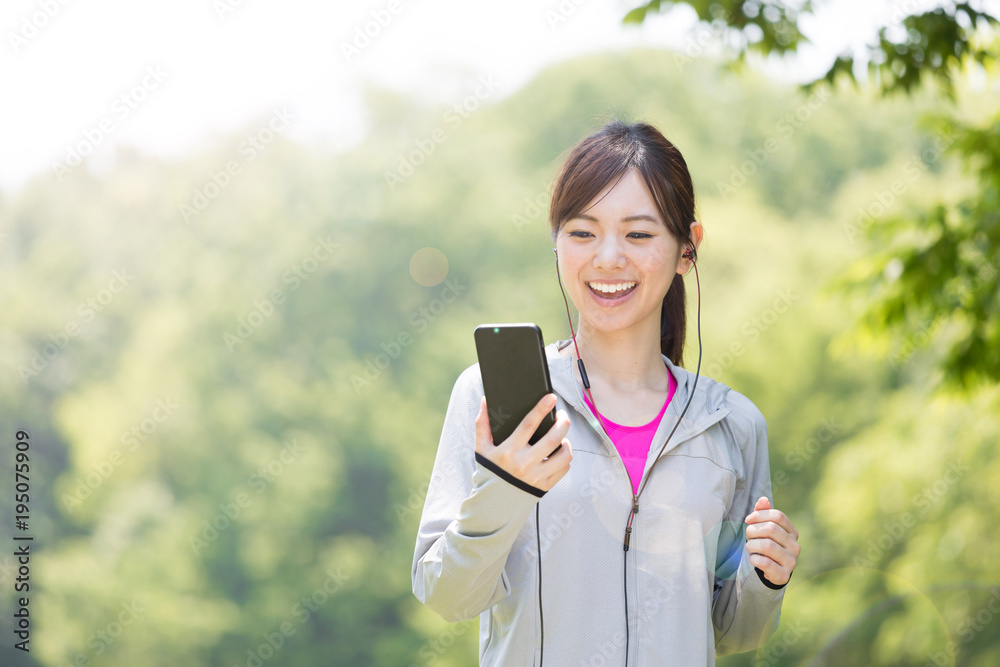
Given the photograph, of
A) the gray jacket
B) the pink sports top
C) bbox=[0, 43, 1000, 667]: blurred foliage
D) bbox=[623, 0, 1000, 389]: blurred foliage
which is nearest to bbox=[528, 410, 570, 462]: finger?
the gray jacket

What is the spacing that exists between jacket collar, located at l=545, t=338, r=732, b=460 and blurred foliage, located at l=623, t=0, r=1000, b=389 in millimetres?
1690

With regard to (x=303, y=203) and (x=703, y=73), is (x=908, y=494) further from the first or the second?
(x=303, y=203)

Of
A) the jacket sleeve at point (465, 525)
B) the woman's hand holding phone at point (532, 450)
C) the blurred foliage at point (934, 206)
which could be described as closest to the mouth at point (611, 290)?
the jacket sleeve at point (465, 525)

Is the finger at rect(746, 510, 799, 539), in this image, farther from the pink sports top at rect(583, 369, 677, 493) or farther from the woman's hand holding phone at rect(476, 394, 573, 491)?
the woman's hand holding phone at rect(476, 394, 573, 491)

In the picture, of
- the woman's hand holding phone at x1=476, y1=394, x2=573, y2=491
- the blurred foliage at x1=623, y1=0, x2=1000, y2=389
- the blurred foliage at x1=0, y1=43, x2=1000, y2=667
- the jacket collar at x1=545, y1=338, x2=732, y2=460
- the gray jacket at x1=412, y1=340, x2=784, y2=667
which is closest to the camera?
the woman's hand holding phone at x1=476, y1=394, x2=573, y2=491

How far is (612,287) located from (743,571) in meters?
0.52

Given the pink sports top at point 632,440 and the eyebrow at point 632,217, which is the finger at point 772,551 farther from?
the eyebrow at point 632,217

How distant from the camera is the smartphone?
1.27m

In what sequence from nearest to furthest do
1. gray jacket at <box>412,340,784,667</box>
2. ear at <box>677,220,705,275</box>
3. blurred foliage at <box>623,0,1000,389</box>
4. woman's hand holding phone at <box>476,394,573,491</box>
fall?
woman's hand holding phone at <box>476,394,573,491</box>, gray jacket at <box>412,340,784,667</box>, ear at <box>677,220,705,275</box>, blurred foliage at <box>623,0,1000,389</box>

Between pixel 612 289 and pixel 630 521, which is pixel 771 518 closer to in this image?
pixel 630 521

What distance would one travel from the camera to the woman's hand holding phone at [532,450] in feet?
4.01

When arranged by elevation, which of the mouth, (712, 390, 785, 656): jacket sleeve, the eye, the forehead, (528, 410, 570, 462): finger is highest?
the forehead

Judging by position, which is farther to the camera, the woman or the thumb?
the thumb

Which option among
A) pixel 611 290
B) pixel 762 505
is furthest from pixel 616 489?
pixel 611 290
